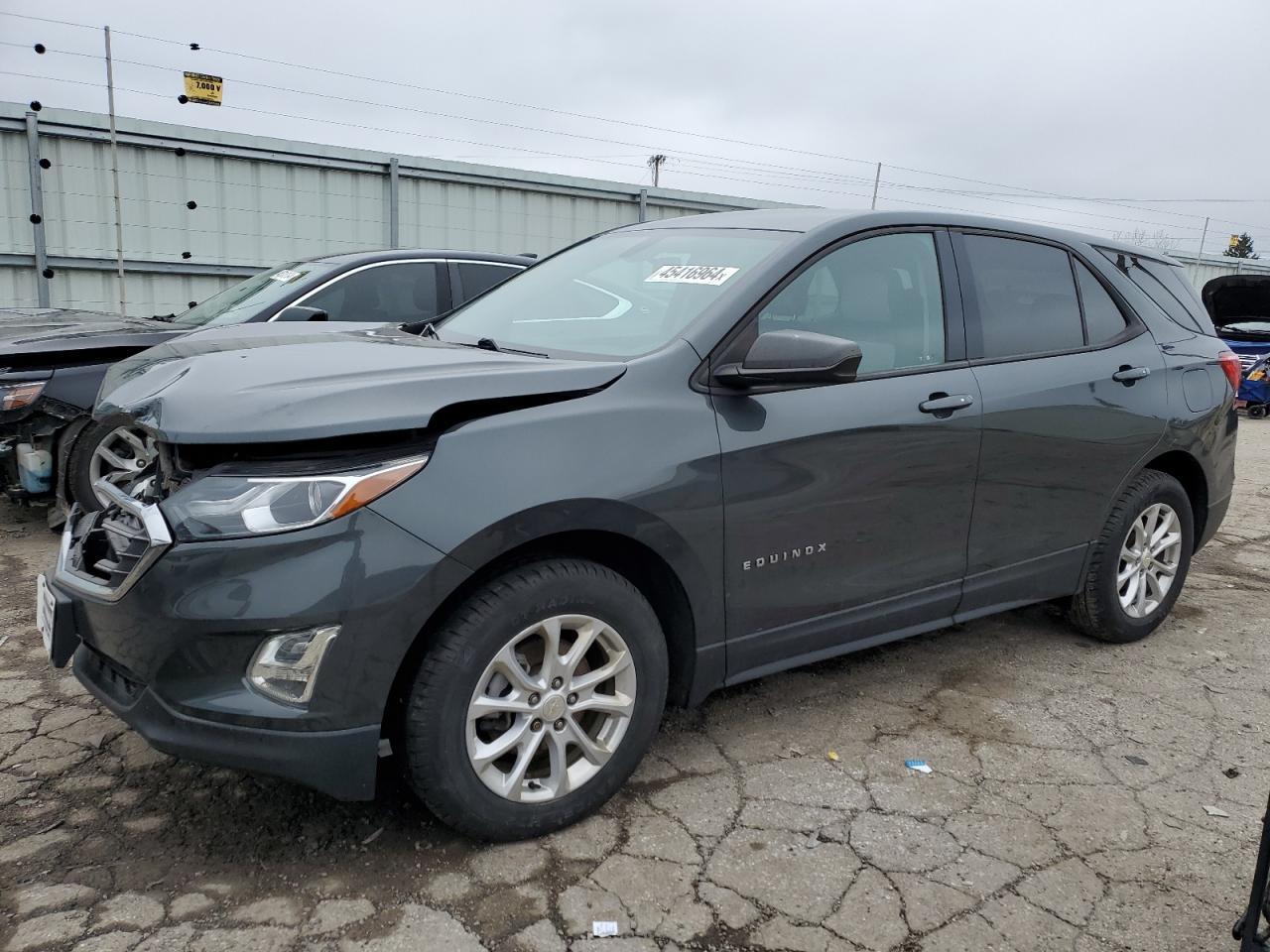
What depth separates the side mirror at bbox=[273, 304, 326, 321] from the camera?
5.70m

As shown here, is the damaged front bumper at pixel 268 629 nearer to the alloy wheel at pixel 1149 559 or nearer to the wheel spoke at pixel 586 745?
the wheel spoke at pixel 586 745

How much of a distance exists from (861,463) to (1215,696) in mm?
1864

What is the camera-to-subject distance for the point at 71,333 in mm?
5145

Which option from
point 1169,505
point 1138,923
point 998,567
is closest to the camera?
point 1138,923

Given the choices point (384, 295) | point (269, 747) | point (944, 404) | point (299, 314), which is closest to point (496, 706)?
point (269, 747)

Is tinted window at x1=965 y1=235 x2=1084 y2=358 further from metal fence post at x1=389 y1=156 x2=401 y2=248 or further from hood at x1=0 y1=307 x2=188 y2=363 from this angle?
metal fence post at x1=389 y1=156 x2=401 y2=248

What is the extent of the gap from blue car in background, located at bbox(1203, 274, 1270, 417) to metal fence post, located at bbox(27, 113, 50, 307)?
13648mm

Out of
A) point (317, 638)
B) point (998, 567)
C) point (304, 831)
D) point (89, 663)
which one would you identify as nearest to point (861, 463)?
point (998, 567)

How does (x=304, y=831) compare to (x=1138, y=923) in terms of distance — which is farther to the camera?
(x=304, y=831)

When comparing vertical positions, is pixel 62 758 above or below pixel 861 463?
below

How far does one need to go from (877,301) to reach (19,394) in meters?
4.12

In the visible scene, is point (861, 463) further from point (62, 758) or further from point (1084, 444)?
point (62, 758)

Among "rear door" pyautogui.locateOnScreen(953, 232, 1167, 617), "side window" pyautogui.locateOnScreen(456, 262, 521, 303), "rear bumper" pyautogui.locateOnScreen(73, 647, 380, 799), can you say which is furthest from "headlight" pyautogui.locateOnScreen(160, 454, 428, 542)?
"side window" pyautogui.locateOnScreen(456, 262, 521, 303)

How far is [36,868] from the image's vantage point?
2.33 m
